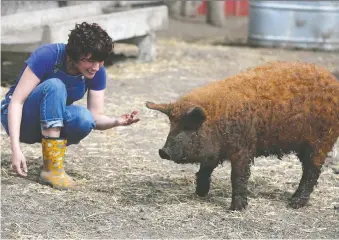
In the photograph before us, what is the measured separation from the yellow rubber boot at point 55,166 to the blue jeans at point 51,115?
10cm

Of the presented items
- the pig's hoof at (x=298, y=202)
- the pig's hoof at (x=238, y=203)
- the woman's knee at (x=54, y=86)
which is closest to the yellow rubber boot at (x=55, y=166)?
the woman's knee at (x=54, y=86)

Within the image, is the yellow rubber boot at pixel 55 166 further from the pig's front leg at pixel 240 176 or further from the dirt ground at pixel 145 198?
the pig's front leg at pixel 240 176

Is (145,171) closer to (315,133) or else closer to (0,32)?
(315,133)

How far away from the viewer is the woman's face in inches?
179

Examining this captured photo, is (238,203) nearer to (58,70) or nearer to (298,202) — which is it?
(298,202)

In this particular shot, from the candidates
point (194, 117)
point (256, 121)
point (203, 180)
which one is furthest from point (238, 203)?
point (194, 117)

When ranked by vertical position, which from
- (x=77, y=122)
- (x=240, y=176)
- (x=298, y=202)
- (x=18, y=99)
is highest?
(x=18, y=99)

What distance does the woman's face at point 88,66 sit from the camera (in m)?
4.54

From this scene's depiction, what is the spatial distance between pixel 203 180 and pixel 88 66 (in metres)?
1.01

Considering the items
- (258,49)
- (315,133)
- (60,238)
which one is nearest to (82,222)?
(60,238)

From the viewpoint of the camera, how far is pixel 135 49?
11602 mm

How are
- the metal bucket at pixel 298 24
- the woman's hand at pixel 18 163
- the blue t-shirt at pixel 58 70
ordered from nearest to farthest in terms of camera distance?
the woman's hand at pixel 18 163 → the blue t-shirt at pixel 58 70 → the metal bucket at pixel 298 24

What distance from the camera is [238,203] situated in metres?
4.52

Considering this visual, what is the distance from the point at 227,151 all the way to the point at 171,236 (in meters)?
0.67
